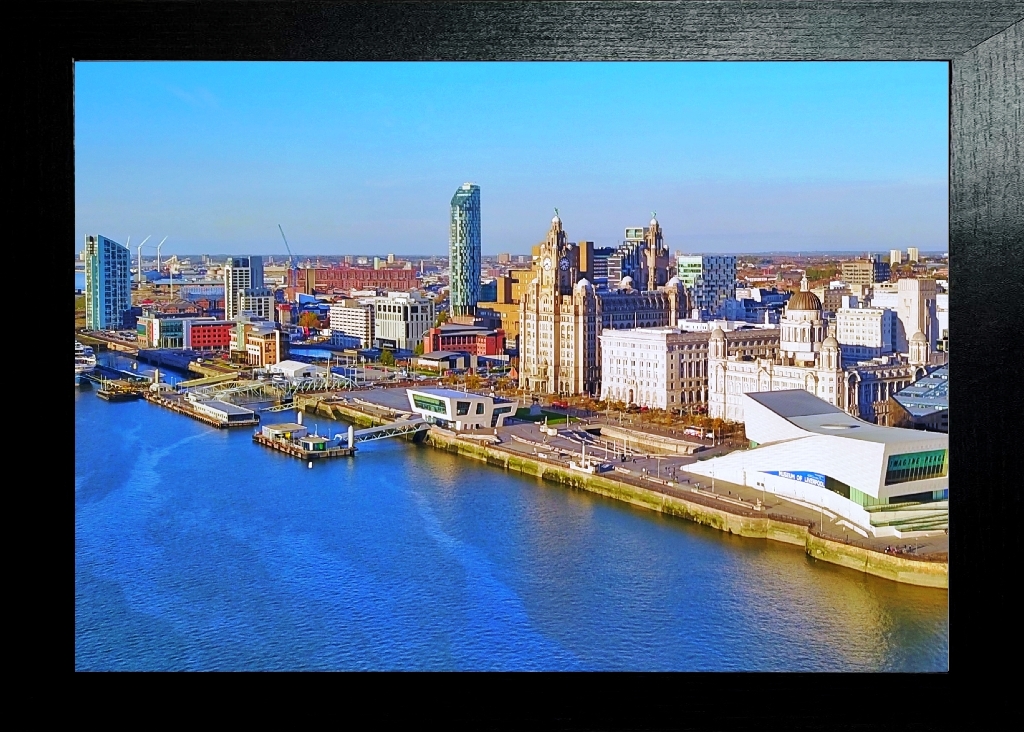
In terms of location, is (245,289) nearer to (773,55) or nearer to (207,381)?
(207,381)

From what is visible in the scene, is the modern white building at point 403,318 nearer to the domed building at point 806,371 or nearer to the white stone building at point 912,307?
the domed building at point 806,371

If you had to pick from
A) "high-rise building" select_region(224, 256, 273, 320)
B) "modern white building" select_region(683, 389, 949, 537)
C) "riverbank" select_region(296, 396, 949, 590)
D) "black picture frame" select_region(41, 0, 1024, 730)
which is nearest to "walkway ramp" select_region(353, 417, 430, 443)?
"riverbank" select_region(296, 396, 949, 590)

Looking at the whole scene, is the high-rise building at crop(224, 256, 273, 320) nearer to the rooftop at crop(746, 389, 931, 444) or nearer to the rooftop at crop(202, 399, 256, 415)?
the rooftop at crop(202, 399, 256, 415)

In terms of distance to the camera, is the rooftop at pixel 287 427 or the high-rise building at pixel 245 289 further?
the rooftop at pixel 287 427

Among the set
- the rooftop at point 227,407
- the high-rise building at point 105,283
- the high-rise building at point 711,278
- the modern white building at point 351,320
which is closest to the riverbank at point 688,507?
the rooftop at point 227,407
